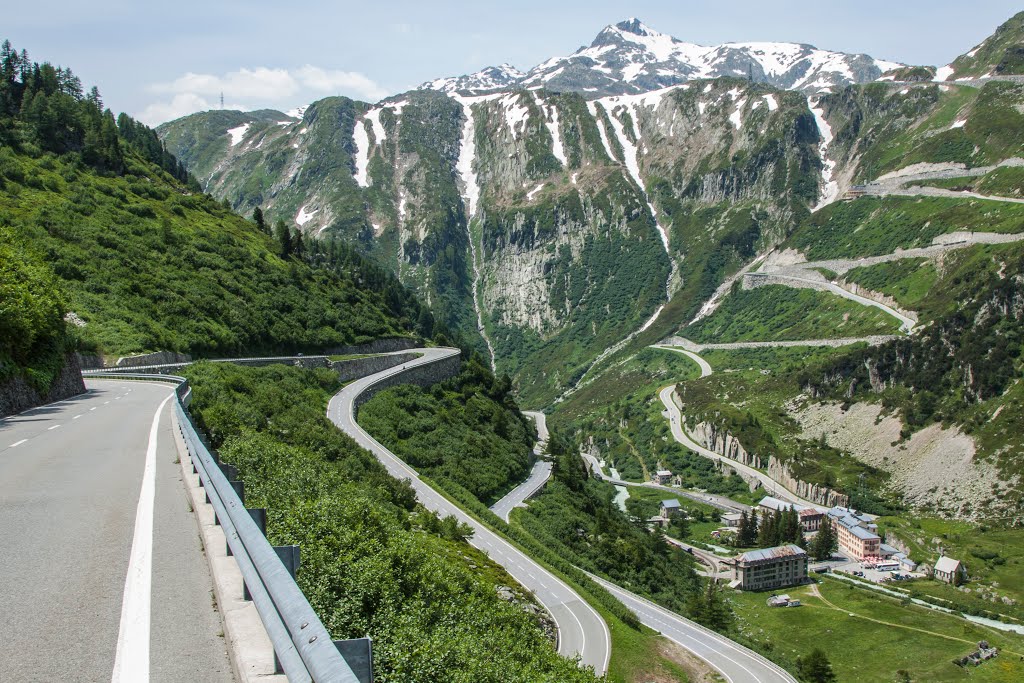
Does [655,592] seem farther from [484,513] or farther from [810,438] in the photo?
[810,438]

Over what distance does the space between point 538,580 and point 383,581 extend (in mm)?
24888

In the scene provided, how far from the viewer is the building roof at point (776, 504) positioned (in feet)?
324

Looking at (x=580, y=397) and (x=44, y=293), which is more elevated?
(x=44, y=293)

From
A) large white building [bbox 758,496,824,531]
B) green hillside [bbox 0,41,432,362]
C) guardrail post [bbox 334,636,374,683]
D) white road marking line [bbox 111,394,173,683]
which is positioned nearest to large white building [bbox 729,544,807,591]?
large white building [bbox 758,496,824,531]

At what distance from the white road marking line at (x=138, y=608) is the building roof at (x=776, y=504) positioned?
323 feet

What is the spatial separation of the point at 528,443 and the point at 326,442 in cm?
4607

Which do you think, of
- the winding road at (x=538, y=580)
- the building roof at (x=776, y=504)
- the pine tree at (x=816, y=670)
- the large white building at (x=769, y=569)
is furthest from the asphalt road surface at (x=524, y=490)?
the building roof at (x=776, y=504)

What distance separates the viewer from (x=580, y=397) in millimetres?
180875

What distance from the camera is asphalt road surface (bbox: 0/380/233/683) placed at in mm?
5898

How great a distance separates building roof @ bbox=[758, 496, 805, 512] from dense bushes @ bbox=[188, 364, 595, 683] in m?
79.2

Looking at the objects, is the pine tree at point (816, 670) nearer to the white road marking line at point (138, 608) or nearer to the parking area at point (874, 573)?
the parking area at point (874, 573)

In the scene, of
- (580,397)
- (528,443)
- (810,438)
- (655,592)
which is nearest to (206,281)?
(528,443)

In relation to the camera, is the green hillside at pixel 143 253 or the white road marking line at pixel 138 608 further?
the green hillside at pixel 143 253

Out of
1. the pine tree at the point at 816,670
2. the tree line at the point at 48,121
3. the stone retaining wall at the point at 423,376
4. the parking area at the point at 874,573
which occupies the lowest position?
the parking area at the point at 874,573
